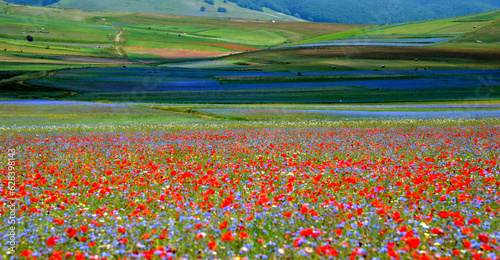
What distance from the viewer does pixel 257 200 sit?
27.6 feet

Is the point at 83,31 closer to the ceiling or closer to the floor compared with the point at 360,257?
closer to the ceiling

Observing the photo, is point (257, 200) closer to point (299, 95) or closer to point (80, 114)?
point (80, 114)

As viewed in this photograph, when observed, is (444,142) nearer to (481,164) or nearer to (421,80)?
(481,164)

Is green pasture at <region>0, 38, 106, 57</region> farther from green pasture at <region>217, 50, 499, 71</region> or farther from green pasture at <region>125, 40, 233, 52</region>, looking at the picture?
green pasture at <region>217, 50, 499, 71</region>

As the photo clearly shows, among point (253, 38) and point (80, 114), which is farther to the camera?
point (253, 38)

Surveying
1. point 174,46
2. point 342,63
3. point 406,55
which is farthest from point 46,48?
point 406,55

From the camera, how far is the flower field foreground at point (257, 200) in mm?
5965

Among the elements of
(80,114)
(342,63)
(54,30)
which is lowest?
(80,114)

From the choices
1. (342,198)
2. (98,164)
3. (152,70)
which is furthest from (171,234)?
(152,70)

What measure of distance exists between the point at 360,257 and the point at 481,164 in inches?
330

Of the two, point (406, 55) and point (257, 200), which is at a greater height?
point (406, 55)

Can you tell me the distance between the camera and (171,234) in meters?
6.40

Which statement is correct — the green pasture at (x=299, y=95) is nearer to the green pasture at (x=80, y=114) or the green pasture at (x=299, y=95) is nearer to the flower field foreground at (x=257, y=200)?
the green pasture at (x=80, y=114)

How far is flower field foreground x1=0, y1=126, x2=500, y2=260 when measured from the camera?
596 cm
